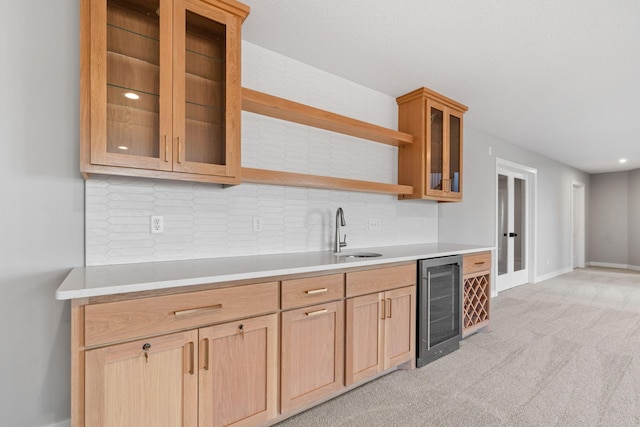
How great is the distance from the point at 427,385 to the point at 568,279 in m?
5.71

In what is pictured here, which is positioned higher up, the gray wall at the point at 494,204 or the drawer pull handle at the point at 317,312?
the gray wall at the point at 494,204

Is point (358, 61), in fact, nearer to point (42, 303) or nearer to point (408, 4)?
point (408, 4)

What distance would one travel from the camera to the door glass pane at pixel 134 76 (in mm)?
1589

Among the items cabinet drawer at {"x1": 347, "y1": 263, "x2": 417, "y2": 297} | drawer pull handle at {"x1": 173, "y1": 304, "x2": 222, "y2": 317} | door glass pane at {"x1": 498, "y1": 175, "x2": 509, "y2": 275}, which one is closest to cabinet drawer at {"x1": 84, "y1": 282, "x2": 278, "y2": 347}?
drawer pull handle at {"x1": 173, "y1": 304, "x2": 222, "y2": 317}

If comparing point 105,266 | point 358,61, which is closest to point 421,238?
point 358,61

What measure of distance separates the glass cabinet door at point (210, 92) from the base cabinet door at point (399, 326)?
145cm

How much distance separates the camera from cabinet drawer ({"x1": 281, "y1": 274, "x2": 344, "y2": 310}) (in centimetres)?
175

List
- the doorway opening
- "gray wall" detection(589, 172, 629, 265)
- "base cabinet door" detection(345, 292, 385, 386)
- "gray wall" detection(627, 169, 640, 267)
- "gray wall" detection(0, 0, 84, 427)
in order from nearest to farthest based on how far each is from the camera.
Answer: "gray wall" detection(0, 0, 84, 427) < "base cabinet door" detection(345, 292, 385, 386) < the doorway opening < "gray wall" detection(627, 169, 640, 267) < "gray wall" detection(589, 172, 629, 265)

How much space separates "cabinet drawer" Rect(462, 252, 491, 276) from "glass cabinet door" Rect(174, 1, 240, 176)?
230cm

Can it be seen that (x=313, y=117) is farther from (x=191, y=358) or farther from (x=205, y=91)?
(x=191, y=358)

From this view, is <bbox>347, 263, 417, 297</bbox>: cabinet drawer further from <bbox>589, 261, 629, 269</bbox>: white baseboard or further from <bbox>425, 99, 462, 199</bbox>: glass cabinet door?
<bbox>589, 261, 629, 269</bbox>: white baseboard

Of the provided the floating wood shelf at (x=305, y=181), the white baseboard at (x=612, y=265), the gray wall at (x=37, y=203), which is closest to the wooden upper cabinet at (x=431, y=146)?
the floating wood shelf at (x=305, y=181)

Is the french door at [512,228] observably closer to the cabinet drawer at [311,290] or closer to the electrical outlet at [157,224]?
the cabinet drawer at [311,290]

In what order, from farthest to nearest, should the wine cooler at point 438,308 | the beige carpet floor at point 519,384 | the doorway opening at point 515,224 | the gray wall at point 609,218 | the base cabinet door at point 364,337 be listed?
the gray wall at point 609,218, the doorway opening at point 515,224, the wine cooler at point 438,308, the base cabinet door at point 364,337, the beige carpet floor at point 519,384
